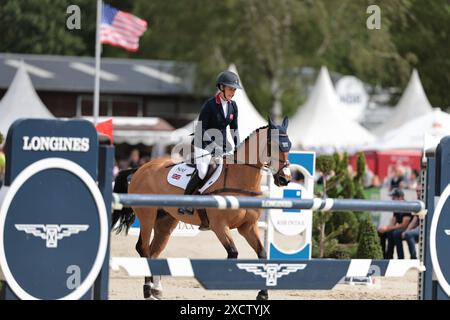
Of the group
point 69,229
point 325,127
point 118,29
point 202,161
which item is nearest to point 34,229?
point 69,229

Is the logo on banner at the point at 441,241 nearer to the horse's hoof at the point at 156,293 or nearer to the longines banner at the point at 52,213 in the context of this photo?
the longines banner at the point at 52,213

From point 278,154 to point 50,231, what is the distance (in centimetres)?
383

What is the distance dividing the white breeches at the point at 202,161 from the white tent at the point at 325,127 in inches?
687

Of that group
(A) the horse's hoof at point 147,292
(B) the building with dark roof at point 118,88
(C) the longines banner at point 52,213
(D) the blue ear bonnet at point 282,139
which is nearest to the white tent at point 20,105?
(A) the horse's hoof at point 147,292

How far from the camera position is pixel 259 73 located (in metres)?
43.1

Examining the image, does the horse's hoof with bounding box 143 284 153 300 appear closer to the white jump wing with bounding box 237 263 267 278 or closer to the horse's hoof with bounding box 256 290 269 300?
the horse's hoof with bounding box 256 290 269 300

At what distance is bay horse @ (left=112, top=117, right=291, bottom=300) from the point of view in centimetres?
875

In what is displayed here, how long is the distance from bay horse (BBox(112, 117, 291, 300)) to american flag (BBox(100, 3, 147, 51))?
1373cm

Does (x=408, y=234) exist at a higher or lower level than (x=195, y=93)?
lower

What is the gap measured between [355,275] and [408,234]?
7.32 m

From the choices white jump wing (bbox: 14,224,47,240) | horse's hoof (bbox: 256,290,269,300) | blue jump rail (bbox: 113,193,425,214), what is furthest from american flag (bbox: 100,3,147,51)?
white jump wing (bbox: 14,224,47,240)

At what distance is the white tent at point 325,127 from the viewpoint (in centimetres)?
2731
